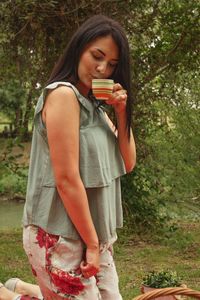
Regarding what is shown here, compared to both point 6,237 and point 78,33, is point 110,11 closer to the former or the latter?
point 6,237

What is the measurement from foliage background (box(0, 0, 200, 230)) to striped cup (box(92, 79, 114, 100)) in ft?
9.67

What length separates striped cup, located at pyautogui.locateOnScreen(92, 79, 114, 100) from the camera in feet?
5.75

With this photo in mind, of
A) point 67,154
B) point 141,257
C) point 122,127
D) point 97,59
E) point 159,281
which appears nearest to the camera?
point 67,154

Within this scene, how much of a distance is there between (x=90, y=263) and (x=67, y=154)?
35cm

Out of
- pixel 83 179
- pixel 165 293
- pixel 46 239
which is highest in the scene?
pixel 83 179

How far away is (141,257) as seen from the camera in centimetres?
475

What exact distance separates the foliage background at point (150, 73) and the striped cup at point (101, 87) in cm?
295

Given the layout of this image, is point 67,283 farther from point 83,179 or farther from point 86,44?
point 86,44

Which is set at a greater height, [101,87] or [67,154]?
[101,87]

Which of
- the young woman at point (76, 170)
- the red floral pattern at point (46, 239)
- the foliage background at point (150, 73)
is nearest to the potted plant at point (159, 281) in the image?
the young woman at point (76, 170)

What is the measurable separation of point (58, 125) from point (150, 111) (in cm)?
360

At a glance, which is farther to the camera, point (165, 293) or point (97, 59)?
point (165, 293)

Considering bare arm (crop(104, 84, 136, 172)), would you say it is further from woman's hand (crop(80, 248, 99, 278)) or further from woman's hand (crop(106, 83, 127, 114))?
woman's hand (crop(80, 248, 99, 278))

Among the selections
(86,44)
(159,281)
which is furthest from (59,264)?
(159,281)
